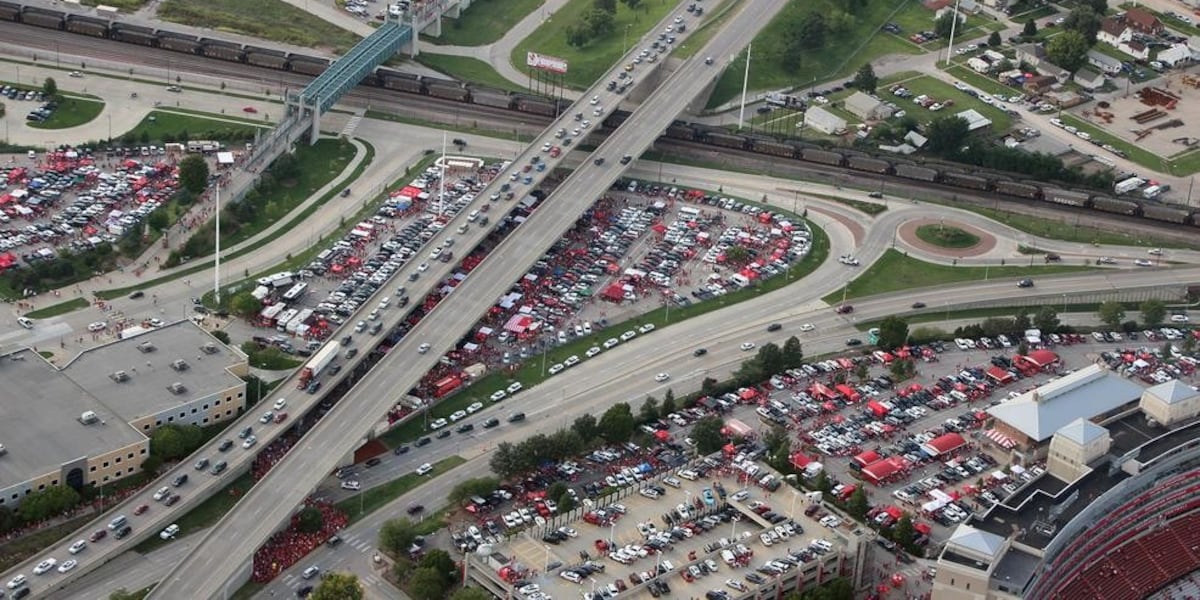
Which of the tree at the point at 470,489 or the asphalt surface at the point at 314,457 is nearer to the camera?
the asphalt surface at the point at 314,457

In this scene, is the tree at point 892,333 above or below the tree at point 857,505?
above

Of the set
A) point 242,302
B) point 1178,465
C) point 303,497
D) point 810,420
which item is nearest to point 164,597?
point 303,497

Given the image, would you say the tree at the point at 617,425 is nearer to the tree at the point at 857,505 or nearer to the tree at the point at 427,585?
the tree at the point at 857,505

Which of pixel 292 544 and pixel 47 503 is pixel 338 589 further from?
pixel 47 503

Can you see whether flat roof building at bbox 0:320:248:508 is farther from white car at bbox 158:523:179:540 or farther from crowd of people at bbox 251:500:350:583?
crowd of people at bbox 251:500:350:583

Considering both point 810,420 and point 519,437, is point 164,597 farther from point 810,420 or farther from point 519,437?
point 810,420

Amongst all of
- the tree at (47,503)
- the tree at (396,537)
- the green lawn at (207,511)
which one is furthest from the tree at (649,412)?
the tree at (47,503)

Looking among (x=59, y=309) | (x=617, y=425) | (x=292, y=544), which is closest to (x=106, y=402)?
(x=59, y=309)
